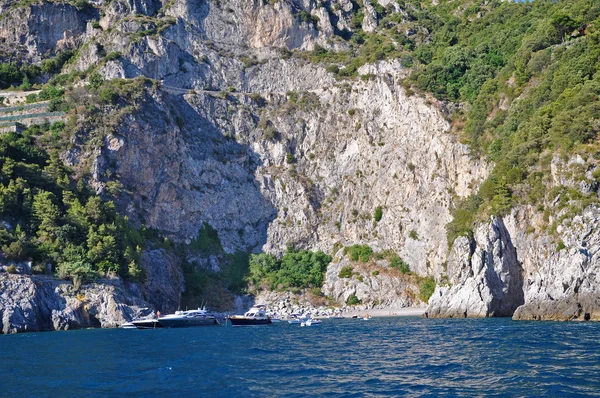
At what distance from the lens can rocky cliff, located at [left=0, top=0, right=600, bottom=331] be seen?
76375 mm

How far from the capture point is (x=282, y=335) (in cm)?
4822

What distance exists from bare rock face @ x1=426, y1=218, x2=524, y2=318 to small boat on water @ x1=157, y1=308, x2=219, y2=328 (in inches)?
952

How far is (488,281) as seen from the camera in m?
58.9

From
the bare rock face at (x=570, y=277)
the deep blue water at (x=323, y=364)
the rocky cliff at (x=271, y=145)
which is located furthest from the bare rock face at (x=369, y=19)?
the deep blue water at (x=323, y=364)

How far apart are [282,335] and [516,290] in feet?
83.9

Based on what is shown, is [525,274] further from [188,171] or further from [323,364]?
[188,171]

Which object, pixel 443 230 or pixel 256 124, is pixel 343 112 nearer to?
pixel 256 124

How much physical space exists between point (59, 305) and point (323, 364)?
36.8m

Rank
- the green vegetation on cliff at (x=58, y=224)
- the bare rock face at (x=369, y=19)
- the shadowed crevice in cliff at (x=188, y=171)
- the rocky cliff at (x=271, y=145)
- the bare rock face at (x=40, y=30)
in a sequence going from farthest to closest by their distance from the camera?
the bare rock face at (x=369, y=19) → the bare rock face at (x=40, y=30) → the shadowed crevice in cliff at (x=188, y=171) → the rocky cliff at (x=271, y=145) → the green vegetation on cliff at (x=58, y=224)

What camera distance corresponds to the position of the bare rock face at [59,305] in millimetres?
53812

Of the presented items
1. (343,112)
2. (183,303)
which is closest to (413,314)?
(183,303)

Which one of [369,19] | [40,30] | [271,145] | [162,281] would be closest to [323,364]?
[162,281]

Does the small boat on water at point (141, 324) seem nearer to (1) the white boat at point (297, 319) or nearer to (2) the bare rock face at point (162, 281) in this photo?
(2) the bare rock face at point (162, 281)

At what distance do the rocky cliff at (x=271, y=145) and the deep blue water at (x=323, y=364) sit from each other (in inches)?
934
